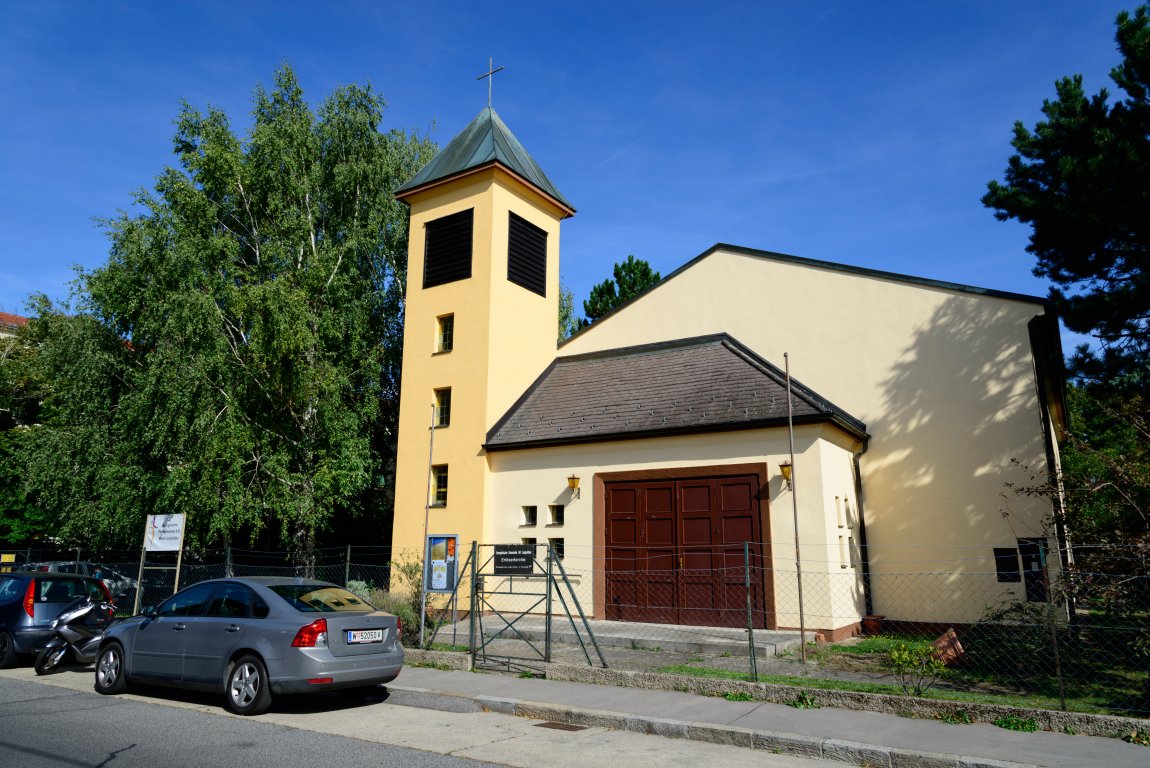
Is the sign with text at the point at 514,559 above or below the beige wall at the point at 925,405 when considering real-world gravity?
below

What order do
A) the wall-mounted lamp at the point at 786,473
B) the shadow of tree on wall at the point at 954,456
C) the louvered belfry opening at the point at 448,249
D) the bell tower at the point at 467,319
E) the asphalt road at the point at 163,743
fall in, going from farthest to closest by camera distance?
the louvered belfry opening at the point at 448,249 < the bell tower at the point at 467,319 < the shadow of tree on wall at the point at 954,456 < the wall-mounted lamp at the point at 786,473 < the asphalt road at the point at 163,743

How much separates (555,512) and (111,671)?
31.0ft

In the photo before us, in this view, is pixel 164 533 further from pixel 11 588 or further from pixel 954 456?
pixel 954 456

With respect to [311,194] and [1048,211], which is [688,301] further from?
[311,194]

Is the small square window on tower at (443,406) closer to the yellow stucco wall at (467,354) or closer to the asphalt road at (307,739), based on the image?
the yellow stucco wall at (467,354)

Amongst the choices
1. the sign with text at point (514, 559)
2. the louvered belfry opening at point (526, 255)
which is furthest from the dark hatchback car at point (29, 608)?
the louvered belfry opening at point (526, 255)

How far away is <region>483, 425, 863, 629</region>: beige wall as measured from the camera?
1404 cm

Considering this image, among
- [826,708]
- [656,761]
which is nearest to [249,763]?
[656,761]

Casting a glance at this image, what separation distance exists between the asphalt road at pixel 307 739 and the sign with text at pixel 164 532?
21.1 ft

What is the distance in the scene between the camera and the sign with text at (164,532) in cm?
1573

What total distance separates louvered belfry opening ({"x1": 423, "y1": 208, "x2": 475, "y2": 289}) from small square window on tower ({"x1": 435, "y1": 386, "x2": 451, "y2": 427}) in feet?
9.72

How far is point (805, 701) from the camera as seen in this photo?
8492mm

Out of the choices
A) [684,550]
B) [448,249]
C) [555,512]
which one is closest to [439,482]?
[555,512]

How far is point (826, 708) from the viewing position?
838cm
